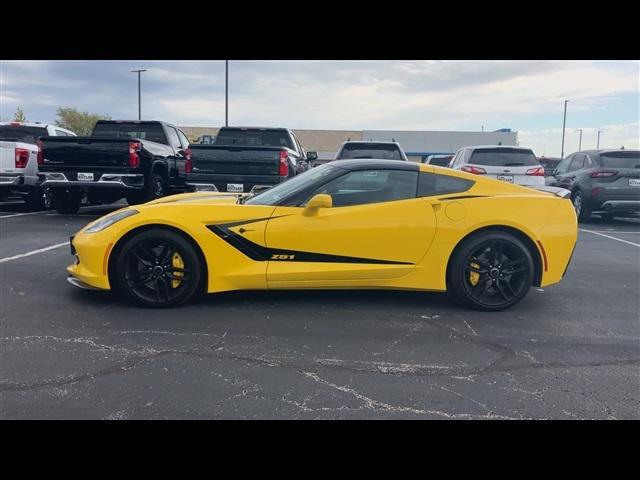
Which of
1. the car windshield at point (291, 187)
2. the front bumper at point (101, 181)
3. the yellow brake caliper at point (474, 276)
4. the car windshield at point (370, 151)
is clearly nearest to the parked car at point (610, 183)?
the car windshield at point (370, 151)

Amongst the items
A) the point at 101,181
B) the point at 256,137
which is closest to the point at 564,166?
the point at 256,137

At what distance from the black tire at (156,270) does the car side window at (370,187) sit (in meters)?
1.17

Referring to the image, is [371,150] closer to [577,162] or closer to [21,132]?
[577,162]

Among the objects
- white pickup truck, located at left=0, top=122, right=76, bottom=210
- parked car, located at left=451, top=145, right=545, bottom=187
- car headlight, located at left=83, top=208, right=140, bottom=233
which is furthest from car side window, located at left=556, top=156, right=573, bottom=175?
car headlight, located at left=83, top=208, right=140, bottom=233

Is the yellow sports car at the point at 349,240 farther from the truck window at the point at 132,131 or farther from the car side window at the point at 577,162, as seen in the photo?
the car side window at the point at 577,162

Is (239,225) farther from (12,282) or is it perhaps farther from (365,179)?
(12,282)

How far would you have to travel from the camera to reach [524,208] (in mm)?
4824

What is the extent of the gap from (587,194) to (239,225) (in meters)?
9.59

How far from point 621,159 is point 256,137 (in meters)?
7.77

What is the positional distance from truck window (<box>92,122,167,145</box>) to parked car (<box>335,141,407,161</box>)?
3927mm

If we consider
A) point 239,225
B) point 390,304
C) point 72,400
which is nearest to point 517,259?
point 390,304

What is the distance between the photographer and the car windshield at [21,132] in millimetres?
12883

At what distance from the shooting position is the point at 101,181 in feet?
31.3
